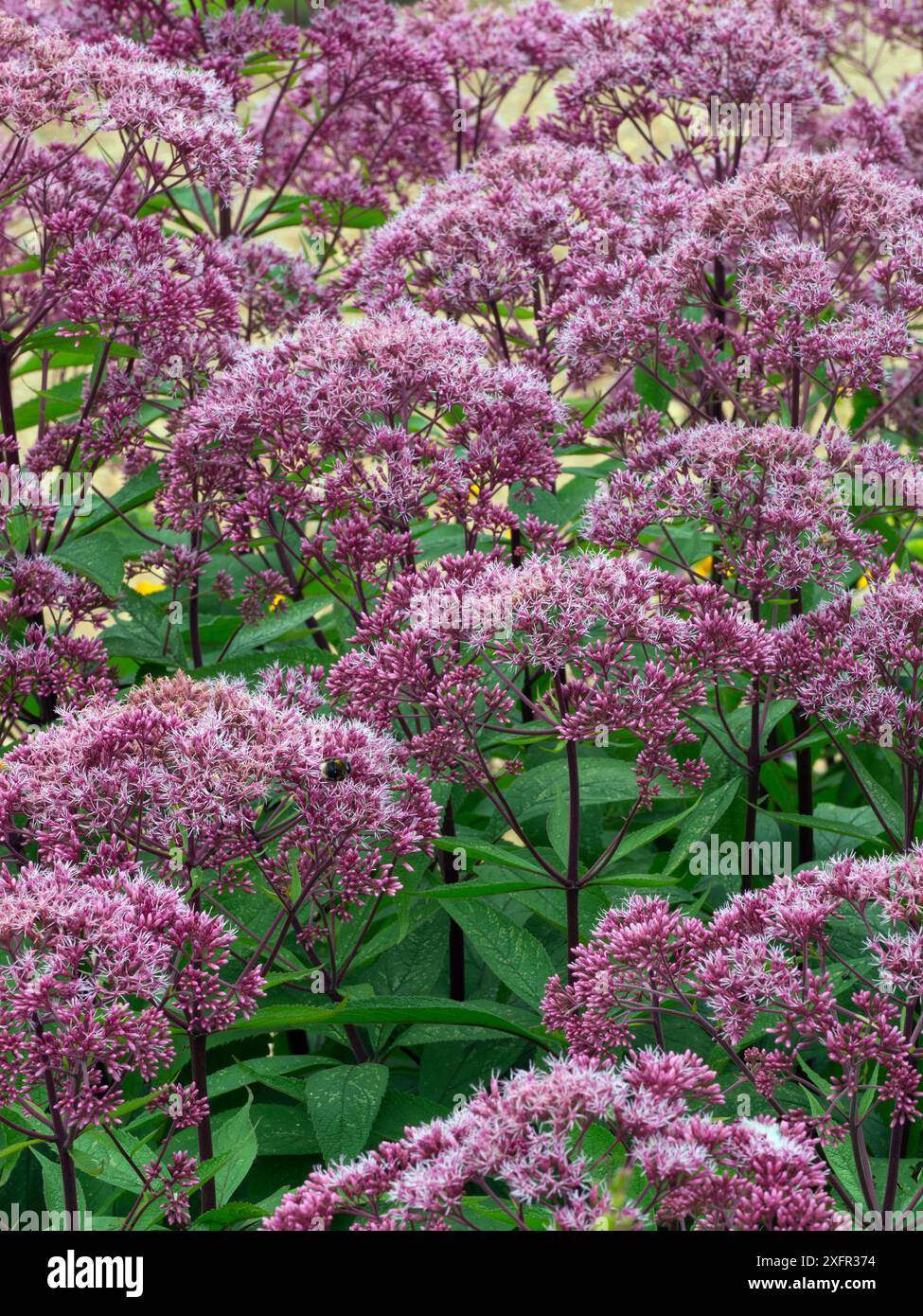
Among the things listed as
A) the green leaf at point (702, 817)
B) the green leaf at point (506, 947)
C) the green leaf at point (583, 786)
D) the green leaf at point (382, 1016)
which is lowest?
the green leaf at point (382, 1016)

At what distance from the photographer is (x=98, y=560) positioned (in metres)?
4.18

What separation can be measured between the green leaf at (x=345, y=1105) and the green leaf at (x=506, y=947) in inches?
13.4

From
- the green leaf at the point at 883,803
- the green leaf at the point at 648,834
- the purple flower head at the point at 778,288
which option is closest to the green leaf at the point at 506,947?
the green leaf at the point at 648,834

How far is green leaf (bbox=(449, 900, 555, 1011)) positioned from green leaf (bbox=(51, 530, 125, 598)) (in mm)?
1343

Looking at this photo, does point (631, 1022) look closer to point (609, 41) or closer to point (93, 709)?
point (93, 709)

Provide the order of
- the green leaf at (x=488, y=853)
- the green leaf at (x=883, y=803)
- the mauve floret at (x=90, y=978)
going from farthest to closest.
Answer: the green leaf at (x=883, y=803) → the green leaf at (x=488, y=853) → the mauve floret at (x=90, y=978)

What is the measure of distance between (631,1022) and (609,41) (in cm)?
387

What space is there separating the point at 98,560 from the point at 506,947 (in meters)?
1.59

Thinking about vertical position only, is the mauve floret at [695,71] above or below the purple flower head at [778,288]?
above

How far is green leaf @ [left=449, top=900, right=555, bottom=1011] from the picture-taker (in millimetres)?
3398

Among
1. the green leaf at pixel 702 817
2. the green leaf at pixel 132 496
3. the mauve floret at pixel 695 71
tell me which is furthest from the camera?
the mauve floret at pixel 695 71

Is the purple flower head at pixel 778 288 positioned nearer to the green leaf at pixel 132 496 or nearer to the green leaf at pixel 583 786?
the green leaf at pixel 583 786

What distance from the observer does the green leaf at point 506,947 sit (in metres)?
3.40

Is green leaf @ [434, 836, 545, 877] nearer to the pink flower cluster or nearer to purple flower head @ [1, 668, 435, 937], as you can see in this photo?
purple flower head @ [1, 668, 435, 937]
